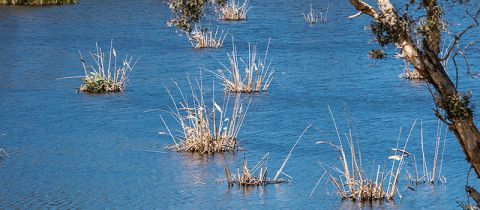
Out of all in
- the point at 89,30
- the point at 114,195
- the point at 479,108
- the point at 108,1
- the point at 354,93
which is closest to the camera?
the point at 114,195

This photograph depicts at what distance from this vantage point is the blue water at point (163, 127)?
1277 centimetres

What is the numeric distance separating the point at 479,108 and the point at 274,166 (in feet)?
16.4

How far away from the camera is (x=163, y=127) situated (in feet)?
55.2

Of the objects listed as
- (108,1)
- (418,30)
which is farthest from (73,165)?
(108,1)

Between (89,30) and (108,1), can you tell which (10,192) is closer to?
(89,30)

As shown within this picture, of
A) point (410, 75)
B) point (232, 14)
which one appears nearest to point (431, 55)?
point (410, 75)

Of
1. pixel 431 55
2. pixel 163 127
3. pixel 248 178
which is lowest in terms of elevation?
pixel 163 127

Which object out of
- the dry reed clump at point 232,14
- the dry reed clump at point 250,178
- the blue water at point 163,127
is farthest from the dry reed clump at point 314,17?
the dry reed clump at point 250,178

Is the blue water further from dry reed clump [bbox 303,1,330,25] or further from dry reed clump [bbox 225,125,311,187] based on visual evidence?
dry reed clump [bbox 303,1,330,25]

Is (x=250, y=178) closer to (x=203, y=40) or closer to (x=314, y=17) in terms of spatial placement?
(x=203, y=40)

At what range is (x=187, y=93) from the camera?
19.8 metres

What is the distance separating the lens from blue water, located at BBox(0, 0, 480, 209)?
12.8 metres

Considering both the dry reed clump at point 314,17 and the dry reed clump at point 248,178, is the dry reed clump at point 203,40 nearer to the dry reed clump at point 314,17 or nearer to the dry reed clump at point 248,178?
the dry reed clump at point 314,17

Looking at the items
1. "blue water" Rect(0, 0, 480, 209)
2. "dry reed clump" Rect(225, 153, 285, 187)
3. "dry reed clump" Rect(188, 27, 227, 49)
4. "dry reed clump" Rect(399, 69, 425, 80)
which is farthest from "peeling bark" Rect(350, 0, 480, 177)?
→ "dry reed clump" Rect(188, 27, 227, 49)
